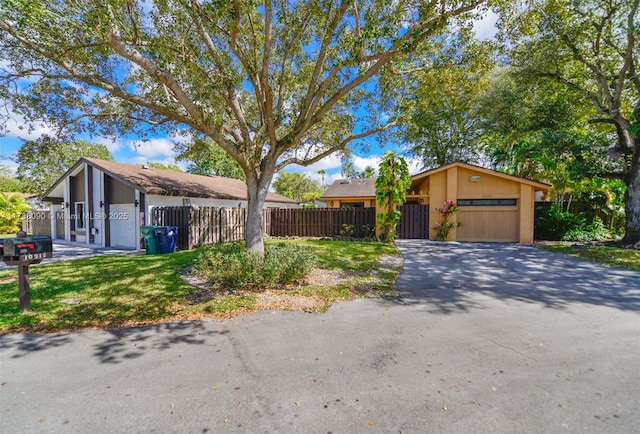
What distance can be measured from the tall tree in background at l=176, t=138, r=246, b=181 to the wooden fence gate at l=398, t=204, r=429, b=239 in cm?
1001

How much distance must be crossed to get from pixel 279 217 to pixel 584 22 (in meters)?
15.9

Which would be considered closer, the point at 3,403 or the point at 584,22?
the point at 3,403

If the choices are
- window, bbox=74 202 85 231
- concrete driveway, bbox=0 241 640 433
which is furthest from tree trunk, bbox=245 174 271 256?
window, bbox=74 202 85 231

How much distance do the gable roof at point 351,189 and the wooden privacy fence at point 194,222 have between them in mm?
13177

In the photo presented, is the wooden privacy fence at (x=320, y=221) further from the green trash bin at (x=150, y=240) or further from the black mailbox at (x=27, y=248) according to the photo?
the black mailbox at (x=27, y=248)

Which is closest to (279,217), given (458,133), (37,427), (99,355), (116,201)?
(116,201)

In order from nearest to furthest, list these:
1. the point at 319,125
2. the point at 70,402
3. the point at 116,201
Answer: the point at 70,402, the point at 319,125, the point at 116,201

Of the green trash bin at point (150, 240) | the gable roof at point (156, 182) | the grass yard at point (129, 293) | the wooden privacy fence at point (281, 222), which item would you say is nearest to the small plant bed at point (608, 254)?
the wooden privacy fence at point (281, 222)

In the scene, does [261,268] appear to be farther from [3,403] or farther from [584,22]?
[584,22]

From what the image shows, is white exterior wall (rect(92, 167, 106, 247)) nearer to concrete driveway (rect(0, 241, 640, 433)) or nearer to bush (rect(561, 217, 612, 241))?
concrete driveway (rect(0, 241, 640, 433))

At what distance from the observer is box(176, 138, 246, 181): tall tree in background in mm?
10312

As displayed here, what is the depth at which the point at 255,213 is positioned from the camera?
7.68 m

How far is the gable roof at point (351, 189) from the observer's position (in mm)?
25078

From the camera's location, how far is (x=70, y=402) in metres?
2.55
